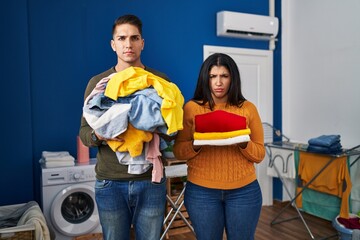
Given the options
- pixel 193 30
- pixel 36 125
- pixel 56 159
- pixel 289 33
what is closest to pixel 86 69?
pixel 36 125

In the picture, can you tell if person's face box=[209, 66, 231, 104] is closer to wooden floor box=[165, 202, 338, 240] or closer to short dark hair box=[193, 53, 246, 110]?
short dark hair box=[193, 53, 246, 110]

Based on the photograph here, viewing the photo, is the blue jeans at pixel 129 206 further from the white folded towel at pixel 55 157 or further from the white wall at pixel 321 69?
the white wall at pixel 321 69

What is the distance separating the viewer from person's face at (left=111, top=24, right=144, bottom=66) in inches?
54.6

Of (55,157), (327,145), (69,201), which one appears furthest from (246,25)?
(69,201)

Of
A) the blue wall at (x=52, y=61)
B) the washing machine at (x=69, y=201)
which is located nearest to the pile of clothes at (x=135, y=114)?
the washing machine at (x=69, y=201)

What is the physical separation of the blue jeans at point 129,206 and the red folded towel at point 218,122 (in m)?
0.31

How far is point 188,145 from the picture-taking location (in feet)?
4.75

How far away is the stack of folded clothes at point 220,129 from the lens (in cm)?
138

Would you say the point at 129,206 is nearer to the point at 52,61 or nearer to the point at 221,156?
the point at 221,156

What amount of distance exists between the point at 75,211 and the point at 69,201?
119 mm

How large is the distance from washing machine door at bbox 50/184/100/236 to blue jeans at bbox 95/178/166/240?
1645 mm

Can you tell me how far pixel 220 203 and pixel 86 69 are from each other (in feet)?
7.83

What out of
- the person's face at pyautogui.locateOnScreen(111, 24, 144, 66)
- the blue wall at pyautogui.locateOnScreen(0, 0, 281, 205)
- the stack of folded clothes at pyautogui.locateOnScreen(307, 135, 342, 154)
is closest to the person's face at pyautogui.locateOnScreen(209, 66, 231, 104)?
the person's face at pyautogui.locateOnScreen(111, 24, 144, 66)

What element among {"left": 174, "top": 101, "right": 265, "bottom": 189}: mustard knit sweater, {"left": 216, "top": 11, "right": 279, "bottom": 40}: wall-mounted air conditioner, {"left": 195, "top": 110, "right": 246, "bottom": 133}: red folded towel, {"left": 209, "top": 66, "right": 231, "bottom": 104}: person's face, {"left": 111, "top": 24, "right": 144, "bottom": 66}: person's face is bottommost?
{"left": 174, "top": 101, "right": 265, "bottom": 189}: mustard knit sweater
